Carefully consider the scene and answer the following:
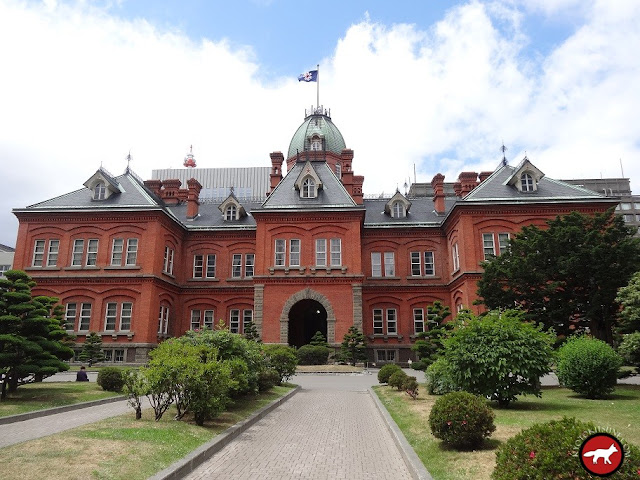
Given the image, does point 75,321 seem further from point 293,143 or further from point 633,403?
point 633,403

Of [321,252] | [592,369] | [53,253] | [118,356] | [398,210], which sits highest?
[398,210]

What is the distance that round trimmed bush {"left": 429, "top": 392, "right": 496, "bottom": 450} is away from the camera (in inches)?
309

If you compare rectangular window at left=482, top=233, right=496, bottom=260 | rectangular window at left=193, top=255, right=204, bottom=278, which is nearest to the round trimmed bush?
rectangular window at left=482, top=233, right=496, bottom=260

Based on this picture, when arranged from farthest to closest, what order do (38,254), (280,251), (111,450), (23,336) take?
(38,254), (280,251), (23,336), (111,450)

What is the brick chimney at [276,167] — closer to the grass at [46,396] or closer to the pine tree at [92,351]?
the pine tree at [92,351]

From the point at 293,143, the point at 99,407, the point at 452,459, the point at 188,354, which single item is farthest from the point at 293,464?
the point at 293,143

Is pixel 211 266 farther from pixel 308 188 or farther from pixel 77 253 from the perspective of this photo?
pixel 308 188

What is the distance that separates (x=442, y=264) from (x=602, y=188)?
71.7m

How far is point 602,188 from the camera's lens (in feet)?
294

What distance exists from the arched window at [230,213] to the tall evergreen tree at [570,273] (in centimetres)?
2328

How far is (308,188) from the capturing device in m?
→ 34.3

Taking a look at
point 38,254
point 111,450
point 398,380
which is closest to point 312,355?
point 398,380

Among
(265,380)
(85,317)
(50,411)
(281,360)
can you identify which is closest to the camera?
(50,411)

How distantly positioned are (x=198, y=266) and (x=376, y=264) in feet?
47.8
